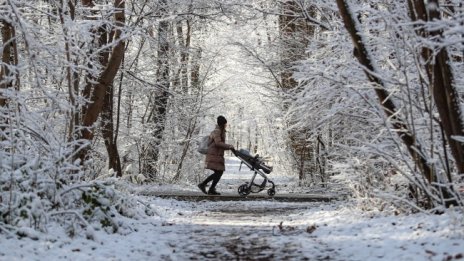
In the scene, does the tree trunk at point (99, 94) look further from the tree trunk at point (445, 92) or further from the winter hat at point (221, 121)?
the tree trunk at point (445, 92)

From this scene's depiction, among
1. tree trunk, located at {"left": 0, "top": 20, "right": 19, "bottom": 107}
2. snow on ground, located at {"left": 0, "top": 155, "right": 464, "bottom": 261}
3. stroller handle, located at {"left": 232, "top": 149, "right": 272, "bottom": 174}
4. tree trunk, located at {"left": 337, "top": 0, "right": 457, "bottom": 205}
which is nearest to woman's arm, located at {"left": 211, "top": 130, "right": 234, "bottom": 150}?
stroller handle, located at {"left": 232, "top": 149, "right": 272, "bottom": 174}

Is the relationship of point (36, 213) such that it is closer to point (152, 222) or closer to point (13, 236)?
point (13, 236)

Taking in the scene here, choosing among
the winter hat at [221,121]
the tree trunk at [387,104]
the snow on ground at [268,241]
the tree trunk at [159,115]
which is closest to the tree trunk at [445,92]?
the tree trunk at [387,104]

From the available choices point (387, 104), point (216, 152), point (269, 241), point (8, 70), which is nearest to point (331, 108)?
point (387, 104)

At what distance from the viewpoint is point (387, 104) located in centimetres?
639

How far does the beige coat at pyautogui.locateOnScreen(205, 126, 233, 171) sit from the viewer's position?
39.0ft

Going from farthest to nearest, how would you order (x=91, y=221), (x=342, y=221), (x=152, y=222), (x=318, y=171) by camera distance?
(x=318, y=171) < (x=152, y=222) < (x=342, y=221) < (x=91, y=221)

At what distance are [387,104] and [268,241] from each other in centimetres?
219

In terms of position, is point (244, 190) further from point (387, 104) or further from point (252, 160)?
point (387, 104)

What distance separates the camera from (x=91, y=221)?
662 cm

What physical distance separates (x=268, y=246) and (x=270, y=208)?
4579 mm

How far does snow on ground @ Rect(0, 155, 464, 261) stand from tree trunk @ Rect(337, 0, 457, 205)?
0.52 metres

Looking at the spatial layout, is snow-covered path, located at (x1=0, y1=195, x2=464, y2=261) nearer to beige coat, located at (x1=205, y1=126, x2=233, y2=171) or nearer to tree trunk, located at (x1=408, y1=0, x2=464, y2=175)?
tree trunk, located at (x1=408, y1=0, x2=464, y2=175)

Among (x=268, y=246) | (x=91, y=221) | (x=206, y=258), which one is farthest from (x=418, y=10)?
(x=91, y=221)
